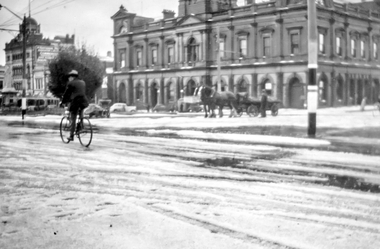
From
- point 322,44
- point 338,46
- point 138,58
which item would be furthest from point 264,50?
point 138,58

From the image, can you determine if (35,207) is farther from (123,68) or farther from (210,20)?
(123,68)

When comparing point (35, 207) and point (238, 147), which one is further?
point (238, 147)

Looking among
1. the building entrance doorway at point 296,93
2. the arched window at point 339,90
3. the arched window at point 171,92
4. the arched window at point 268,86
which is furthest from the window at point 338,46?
the arched window at point 171,92

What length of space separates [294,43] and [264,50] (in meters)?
4.25

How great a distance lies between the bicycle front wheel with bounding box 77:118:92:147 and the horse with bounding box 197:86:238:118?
1840 cm

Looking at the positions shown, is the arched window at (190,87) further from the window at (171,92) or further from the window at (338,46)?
the window at (338,46)

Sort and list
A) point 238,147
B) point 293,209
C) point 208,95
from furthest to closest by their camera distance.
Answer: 1. point 208,95
2. point 238,147
3. point 293,209

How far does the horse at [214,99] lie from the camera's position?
103 ft

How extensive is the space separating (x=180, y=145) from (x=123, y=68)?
64883 millimetres

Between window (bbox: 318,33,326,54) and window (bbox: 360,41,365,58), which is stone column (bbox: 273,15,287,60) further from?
window (bbox: 360,41,365,58)

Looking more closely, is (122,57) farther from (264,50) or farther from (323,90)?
(323,90)

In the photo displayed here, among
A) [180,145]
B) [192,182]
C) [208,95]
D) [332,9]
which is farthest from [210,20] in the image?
[192,182]

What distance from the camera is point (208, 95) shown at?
31781 millimetres

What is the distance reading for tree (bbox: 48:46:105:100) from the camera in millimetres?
59656
